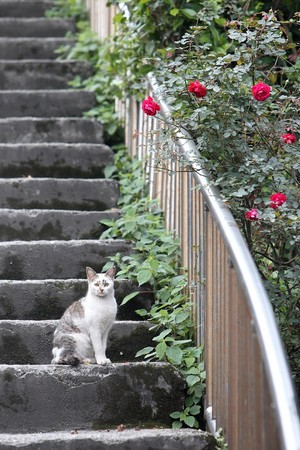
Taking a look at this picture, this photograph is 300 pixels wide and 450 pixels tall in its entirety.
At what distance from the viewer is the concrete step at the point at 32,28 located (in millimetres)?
9062

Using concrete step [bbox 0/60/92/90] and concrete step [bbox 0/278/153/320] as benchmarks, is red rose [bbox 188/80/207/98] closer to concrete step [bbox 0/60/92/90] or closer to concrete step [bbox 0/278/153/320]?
concrete step [bbox 0/278/153/320]

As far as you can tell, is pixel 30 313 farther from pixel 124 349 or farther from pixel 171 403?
pixel 171 403

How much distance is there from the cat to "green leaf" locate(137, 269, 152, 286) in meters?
0.27

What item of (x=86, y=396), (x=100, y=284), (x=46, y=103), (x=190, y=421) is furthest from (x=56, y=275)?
(x=46, y=103)

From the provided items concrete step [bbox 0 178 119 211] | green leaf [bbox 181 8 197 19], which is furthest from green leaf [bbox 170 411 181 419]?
green leaf [bbox 181 8 197 19]

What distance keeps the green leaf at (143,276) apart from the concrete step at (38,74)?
327 cm

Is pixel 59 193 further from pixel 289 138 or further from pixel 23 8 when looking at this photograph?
pixel 23 8

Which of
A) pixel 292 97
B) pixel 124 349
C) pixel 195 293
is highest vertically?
pixel 292 97

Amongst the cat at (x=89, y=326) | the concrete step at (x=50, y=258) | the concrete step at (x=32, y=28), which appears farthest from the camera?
the concrete step at (x=32, y=28)

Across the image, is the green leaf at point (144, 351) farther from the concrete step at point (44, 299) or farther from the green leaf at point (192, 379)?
the concrete step at point (44, 299)

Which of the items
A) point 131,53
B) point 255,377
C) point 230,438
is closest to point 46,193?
point 131,53

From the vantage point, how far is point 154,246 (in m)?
5.52

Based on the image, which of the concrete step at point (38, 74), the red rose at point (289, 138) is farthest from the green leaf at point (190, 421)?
the concrete step at point (38, 74)

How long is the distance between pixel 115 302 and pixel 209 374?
2.63 feet
